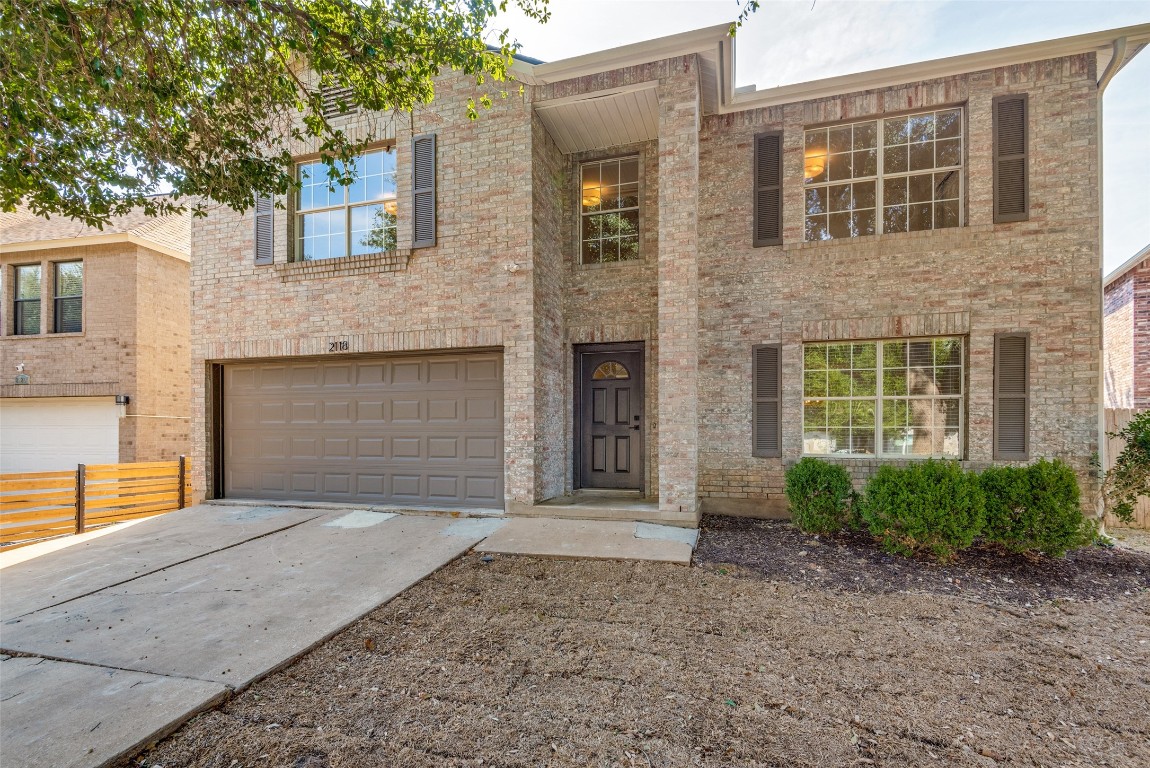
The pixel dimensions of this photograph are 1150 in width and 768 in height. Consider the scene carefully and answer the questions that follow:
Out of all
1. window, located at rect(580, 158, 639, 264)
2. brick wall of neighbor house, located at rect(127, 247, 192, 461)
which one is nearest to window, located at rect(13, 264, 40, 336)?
brick wall of neighbor house, located at rect(127, 247, 192, 461)

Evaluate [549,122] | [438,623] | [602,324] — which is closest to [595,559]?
[438,623]

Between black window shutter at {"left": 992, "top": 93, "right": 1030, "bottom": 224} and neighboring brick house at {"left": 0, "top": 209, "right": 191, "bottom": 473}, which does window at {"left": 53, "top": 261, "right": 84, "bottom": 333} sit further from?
black window shutter at {"left": 992, "top": 93, "right": 1030, "bottom": 224}

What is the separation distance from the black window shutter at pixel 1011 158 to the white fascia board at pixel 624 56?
381 cm

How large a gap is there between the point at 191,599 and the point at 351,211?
5555 millimetres

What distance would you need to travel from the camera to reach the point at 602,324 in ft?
25.2

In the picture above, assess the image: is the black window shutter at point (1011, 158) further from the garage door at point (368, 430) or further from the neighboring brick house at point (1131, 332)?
the garage door at point (368, 430)

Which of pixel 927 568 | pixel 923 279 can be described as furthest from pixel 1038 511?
pixel 923 279

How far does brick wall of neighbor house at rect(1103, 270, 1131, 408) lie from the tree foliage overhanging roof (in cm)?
1178

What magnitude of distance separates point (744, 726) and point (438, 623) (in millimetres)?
2262

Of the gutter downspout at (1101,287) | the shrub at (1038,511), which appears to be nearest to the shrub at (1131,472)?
the gutter downspout at (1101,287)

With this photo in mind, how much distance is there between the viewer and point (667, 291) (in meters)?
6.21

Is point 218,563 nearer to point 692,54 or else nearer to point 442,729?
point 442,729

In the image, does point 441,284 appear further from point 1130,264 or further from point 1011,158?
point 1130,264

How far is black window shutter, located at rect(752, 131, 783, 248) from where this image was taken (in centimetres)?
705
